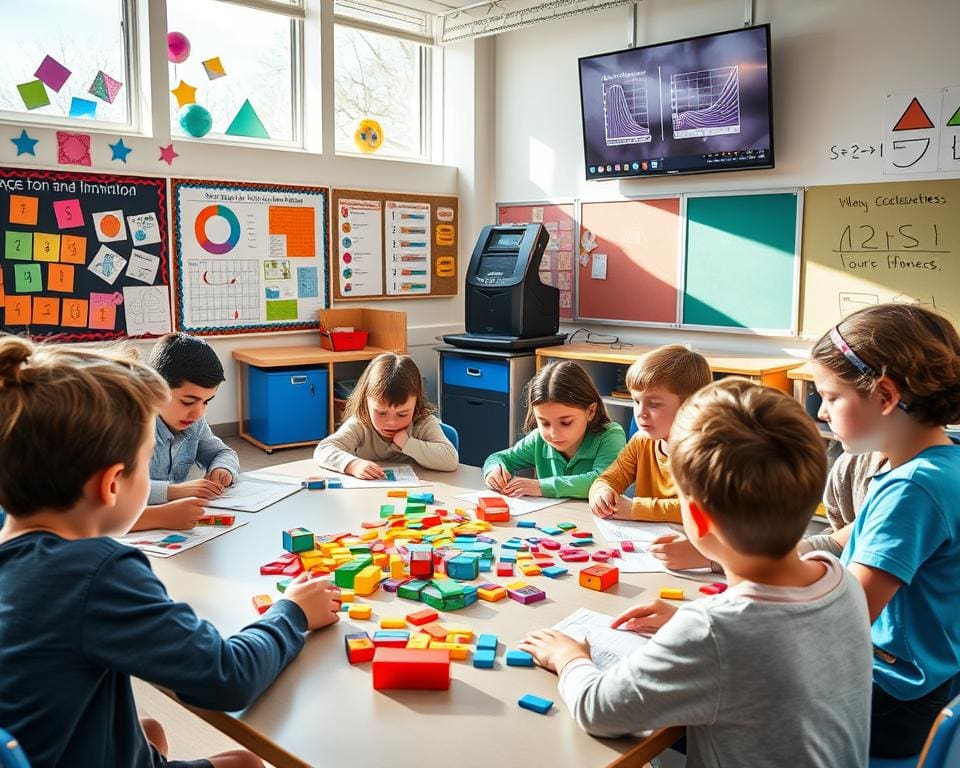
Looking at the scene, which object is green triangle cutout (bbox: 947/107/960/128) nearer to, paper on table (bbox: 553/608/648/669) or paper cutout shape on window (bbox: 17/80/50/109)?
paper on table (bbox: 553/608/648/669)

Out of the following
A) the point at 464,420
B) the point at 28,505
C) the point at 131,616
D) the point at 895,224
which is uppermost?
the point at 895,224

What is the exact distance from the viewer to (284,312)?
5543mm

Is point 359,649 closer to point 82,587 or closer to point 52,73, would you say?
point 82,587

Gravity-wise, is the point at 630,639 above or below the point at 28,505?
below

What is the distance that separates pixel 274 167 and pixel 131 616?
4677 mm

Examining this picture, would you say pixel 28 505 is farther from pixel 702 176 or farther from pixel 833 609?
pixel 702 176

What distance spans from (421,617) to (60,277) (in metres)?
3.94

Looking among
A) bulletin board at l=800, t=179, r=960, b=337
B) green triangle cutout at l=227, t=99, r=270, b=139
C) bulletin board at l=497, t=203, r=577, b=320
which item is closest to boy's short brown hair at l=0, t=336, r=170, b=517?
bulletin board at l=800, t=179, r=960, b=337

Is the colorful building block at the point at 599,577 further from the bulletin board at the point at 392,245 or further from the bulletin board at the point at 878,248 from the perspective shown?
the bulletin board at the point at 392,245

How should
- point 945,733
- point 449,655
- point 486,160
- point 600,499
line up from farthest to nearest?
1. point 486,160
2. point 600,499
3. point 449,655
4. point 945,733

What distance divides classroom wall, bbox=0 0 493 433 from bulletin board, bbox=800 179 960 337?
2.52m

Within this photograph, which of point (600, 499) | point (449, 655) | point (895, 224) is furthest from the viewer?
point (895, 224)

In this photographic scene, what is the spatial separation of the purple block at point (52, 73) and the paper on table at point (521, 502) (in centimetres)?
386

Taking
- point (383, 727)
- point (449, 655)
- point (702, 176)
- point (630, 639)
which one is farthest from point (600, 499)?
point (702, 176)
